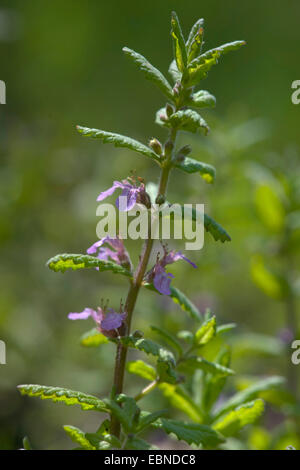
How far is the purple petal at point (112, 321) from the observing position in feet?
3.69

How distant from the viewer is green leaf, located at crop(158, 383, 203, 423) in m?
1.40

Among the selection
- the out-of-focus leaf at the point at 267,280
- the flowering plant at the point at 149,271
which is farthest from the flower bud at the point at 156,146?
the out-of-focus leaf at the point at 267,280

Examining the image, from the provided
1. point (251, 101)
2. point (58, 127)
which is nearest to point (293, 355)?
point (58, 127)

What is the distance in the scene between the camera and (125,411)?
3.72 ft

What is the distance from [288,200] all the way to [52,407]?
52.1 inches

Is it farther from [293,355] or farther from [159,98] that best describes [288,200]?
[159,98]

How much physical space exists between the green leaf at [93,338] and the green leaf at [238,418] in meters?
0.36

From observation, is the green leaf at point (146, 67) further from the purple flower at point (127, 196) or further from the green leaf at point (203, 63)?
the purple flower at point (127, 196)

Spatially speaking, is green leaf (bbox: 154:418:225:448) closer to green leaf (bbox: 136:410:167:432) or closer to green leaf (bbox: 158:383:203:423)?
green leaf (bbox: 136:410:167:432)

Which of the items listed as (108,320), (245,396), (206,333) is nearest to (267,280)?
(245,396)

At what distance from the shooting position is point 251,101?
4.44 meters

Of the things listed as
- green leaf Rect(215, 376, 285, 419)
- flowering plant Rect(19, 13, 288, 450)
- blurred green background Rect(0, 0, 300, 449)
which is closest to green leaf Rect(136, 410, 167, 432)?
flowering plant Rect(19, 13, 288, 450)
